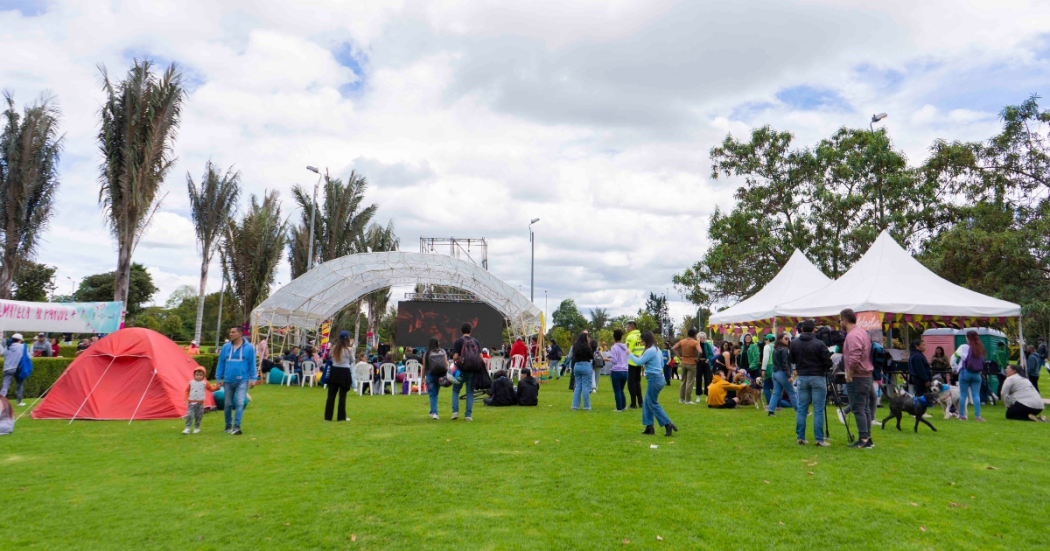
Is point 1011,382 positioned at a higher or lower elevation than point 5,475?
higher

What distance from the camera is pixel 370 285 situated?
24.5 m

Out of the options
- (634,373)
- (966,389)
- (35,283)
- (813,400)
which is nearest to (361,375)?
(634,373)

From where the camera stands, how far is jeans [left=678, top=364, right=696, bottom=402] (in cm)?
1300

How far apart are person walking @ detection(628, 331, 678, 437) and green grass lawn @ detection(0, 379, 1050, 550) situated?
13.3 inches

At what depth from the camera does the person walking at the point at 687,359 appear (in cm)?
1245

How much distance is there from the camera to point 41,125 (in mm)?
20938

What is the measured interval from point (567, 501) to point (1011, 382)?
31.4ft

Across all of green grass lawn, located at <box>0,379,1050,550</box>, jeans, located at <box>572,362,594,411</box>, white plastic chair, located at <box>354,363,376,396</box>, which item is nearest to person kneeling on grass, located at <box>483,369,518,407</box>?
jeans, located at <box>572,362,594,411</box>

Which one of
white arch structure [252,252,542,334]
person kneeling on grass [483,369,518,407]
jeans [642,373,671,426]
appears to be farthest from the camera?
white arch structure [252,252,542,334]

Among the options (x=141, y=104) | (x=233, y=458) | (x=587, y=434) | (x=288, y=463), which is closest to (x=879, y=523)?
(x=587, y=434)

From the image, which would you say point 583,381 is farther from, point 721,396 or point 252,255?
point 252,255


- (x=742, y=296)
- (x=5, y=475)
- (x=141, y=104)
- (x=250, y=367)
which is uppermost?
(x=141, y=104)

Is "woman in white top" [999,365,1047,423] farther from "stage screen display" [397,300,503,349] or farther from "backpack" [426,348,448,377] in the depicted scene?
"stage screen display" [397,300,503,349]

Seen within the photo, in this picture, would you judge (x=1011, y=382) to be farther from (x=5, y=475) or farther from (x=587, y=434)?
(x=5, y=475)
